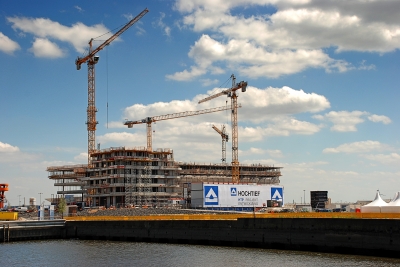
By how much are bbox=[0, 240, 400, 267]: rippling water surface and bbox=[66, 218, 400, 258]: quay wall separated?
199 cm

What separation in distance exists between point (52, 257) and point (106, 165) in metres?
101

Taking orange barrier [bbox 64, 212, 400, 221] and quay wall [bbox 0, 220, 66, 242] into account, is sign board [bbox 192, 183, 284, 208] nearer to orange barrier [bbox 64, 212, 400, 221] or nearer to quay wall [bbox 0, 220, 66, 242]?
orange barrier [bbox 64, 212, 400, 221]

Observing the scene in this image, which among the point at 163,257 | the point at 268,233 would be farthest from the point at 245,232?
the point at 163,257

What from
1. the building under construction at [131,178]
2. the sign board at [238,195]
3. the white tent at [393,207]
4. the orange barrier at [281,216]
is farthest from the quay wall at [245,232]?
the building under construction at [131,178]

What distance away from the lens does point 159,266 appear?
192 ft

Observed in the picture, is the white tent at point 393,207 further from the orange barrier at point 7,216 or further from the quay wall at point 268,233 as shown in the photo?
the orange barrier at point 7,216

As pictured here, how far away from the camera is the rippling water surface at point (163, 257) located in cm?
5922

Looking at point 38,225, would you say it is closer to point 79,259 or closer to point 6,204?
point 79,259

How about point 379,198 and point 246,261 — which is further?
point 379,198

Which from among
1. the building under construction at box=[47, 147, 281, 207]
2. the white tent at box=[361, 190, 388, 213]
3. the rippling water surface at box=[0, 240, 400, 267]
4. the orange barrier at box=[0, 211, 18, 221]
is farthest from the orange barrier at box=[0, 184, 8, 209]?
the white tent at box=[361, 190, 388, 213]

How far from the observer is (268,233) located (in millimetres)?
73250

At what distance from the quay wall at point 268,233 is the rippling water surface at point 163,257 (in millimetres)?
1988

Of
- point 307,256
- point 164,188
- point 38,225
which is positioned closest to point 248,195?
point 164,188

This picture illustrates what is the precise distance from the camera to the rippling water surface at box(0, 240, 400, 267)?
59.2 m
